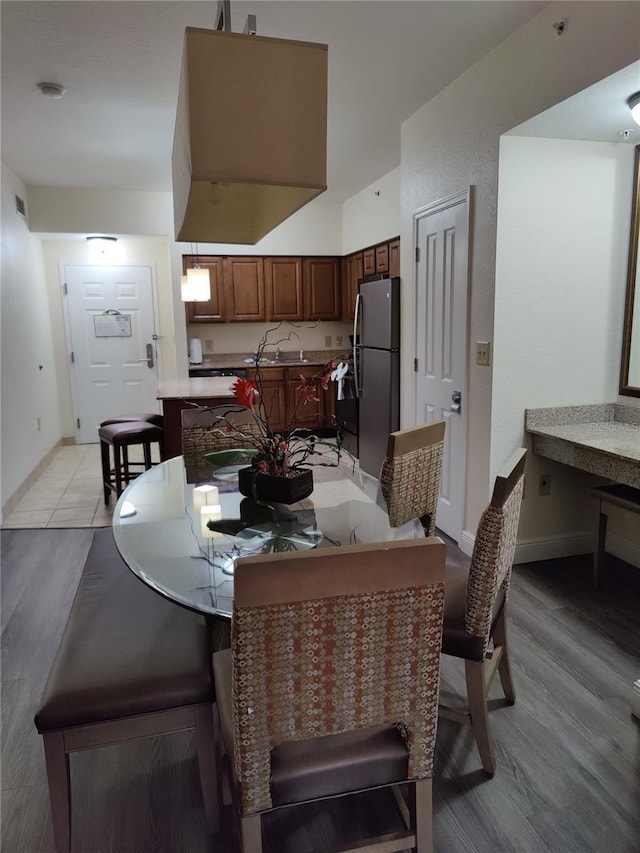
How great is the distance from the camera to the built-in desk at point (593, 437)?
2.55 m

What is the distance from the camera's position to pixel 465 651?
1.69 meters

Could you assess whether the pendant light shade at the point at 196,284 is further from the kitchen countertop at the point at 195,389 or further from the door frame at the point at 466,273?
the door frame at the point at 466,273

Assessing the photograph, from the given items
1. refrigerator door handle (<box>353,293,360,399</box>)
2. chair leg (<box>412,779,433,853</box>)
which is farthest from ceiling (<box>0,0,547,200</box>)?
chair leg (<box>412,779,433,853</box>)

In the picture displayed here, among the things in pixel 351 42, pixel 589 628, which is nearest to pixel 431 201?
pixel 351 42

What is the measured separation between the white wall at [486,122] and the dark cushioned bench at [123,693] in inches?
80.3

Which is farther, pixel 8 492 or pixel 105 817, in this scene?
pixel 8 492

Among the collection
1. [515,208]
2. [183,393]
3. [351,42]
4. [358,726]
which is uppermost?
[351,42]

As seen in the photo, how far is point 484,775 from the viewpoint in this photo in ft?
5.77

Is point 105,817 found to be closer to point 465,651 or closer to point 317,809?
point 317,809

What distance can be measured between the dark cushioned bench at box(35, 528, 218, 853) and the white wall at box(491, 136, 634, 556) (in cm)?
204

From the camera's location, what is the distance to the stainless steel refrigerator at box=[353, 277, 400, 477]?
4254mm

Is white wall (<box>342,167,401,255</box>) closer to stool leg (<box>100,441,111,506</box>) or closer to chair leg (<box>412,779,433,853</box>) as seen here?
stool leg (<box>100,441,111,506</box>)

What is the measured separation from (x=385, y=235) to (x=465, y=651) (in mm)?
4239

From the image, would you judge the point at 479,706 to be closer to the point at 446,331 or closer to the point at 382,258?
the point at 446,331
